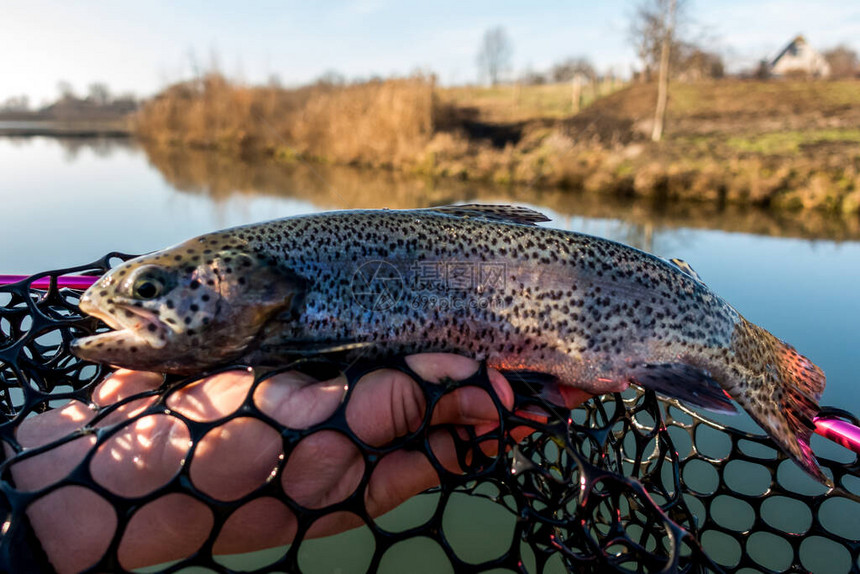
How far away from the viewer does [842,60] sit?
45.8 metres

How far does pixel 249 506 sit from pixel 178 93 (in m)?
45.7

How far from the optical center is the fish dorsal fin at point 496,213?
2408 mm

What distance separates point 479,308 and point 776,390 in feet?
4.22

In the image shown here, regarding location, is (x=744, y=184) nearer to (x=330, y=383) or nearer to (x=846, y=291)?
(x=846, y=291)

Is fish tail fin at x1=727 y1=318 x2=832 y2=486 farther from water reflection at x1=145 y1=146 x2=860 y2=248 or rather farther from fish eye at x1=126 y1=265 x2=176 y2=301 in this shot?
water reflection at x1=145 y1=146 x2=860 y2=248

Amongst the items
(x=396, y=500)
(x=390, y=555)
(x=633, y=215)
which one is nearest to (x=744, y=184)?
(x=633, y=215)

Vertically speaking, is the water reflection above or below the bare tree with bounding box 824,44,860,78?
below

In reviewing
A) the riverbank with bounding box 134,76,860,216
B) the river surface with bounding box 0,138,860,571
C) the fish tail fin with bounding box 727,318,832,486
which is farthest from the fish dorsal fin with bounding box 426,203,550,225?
the riverbank with bounding box 134,76,860,216

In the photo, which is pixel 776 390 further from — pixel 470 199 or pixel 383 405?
pixel 470 199

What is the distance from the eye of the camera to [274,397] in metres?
1.81

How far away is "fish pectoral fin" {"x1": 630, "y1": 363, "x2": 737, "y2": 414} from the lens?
6.81 feet

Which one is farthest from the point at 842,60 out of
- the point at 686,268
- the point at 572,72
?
the point at 686,268

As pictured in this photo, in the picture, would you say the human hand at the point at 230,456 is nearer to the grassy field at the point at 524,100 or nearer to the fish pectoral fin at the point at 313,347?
the fish pectoral fin at the point at 313,347

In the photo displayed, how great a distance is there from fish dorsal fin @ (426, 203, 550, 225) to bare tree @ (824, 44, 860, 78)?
154 ft
